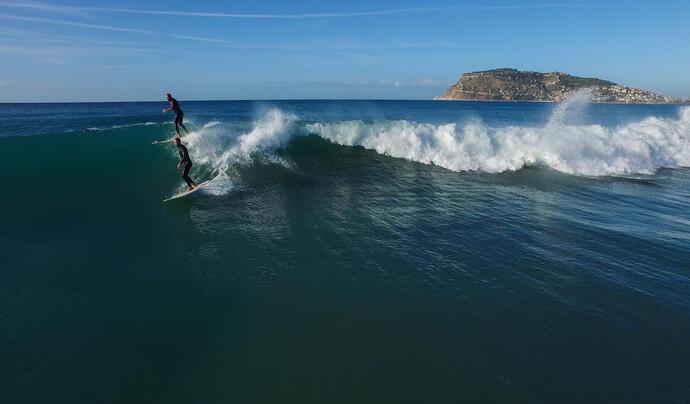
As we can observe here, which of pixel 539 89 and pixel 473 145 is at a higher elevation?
pixel 539 89

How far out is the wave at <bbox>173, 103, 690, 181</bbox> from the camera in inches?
601

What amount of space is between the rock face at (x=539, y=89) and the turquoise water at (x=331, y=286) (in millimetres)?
131229

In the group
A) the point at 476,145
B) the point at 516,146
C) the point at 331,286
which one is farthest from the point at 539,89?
the point at 331,286

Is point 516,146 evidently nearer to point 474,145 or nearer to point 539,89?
point 474,145

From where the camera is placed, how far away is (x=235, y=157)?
14.2 m

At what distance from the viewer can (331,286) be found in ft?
20.4

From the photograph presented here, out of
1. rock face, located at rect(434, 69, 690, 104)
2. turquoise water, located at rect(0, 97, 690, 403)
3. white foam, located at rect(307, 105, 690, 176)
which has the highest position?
rock face, located at rect(434, 69, 690, 104)

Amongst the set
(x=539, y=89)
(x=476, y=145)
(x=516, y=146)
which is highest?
(x=539, y=89)

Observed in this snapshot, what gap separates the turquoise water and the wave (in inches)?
74.8

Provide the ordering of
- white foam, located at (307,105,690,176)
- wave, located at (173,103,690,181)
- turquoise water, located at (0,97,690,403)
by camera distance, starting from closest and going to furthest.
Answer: turquoise water, located at (0,97,690,403), wave, located at (173,103,690,181), white foam, located at (307,105,690,176)

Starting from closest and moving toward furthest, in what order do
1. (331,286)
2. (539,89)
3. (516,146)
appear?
(331,286) < (516,146) < (539,89)

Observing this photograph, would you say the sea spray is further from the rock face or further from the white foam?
the rock face

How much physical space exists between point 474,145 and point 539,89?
134008mm

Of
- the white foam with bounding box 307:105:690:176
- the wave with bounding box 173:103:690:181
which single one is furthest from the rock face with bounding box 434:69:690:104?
the white foam with bounding box 307:105:690:176
